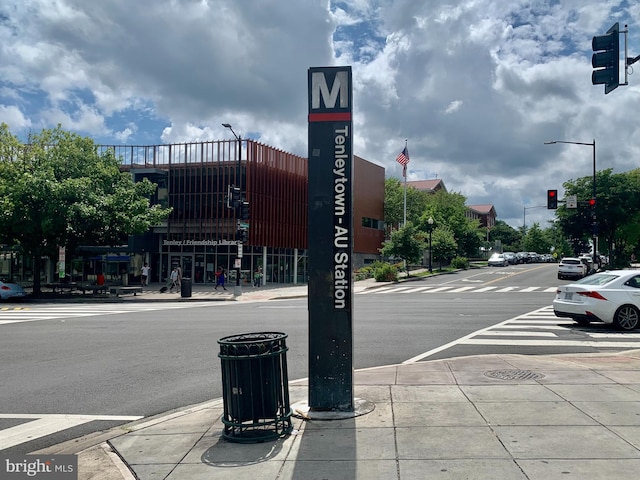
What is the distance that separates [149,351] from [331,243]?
694 cm

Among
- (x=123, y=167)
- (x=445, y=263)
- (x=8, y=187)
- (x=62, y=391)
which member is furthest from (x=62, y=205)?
(x=445, y=263)

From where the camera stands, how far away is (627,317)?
13.8m

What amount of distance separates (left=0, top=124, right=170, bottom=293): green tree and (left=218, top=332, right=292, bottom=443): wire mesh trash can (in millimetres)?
25736

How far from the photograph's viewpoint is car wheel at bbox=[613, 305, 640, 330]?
13.8m

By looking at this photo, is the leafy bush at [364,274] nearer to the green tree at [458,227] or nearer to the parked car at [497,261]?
the green tree at [458,227]

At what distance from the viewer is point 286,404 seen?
5.87m

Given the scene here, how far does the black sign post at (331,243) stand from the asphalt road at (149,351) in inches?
96.3

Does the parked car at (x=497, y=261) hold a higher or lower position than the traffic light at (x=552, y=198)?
lower

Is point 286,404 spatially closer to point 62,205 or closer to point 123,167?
point 62,205

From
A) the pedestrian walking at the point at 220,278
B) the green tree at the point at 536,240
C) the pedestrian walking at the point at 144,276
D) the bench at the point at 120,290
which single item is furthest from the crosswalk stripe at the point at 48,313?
the green tree at the point at 536,240

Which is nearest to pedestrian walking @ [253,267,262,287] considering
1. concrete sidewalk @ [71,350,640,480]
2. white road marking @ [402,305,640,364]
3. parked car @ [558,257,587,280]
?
parked car @ [558,257,587,280]

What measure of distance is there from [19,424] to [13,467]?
1967 mm

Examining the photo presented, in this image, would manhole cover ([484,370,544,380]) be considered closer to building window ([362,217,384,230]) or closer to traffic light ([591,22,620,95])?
traffic light ([591,22,620,95])
